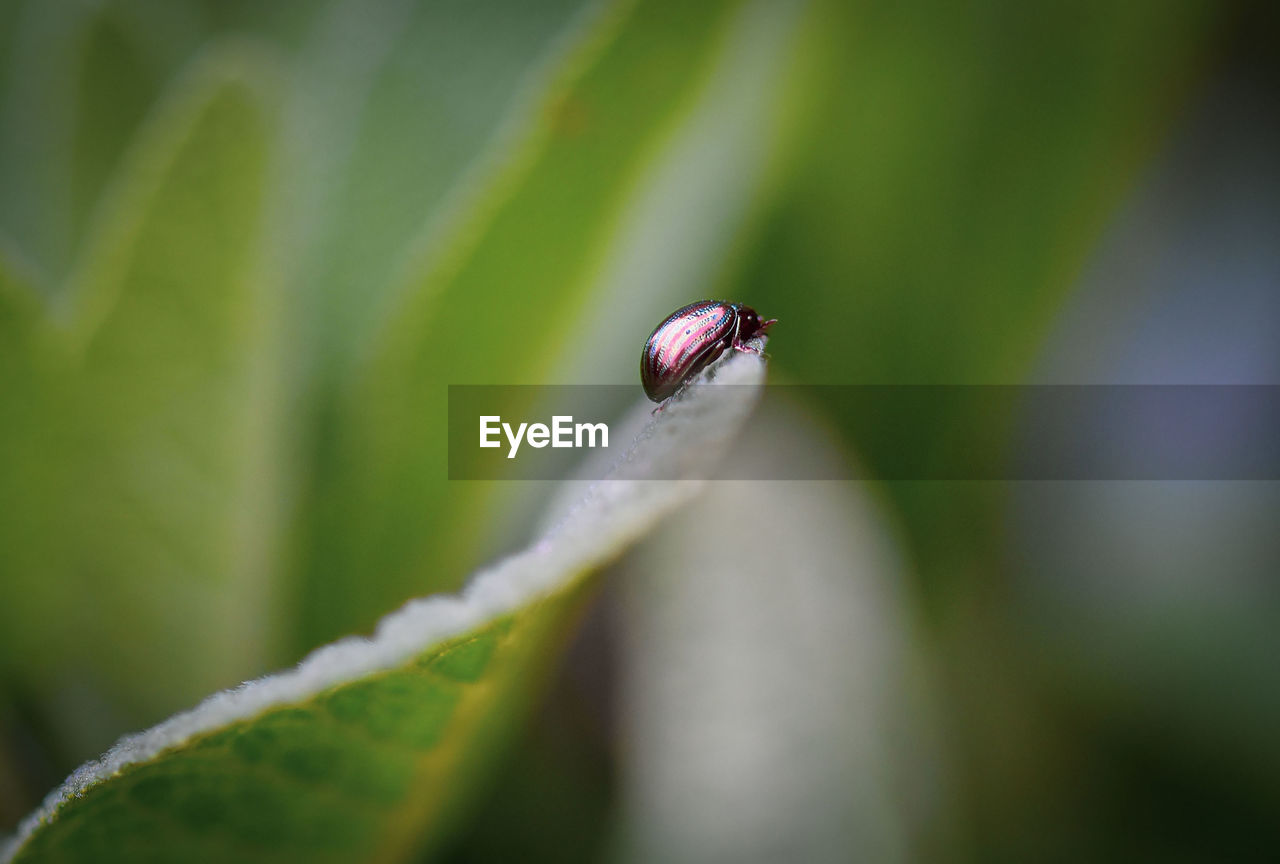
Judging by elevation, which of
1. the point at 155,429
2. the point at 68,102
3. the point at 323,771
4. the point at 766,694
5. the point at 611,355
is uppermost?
the point at 68,102

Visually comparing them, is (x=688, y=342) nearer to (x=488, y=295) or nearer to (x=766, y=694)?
(x=488, y=295)

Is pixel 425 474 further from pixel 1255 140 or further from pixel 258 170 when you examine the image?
pixel 1255 140

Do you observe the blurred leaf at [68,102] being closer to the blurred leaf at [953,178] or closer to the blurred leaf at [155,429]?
the blurred leaf at [155,429]

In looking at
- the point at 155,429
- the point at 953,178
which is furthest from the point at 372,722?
the point at 953,178

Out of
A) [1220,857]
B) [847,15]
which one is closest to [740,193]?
[847,15]

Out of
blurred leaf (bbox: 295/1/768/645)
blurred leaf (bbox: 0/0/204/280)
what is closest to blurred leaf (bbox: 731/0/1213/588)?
blurred leaf (bbox: 295/1/768/645)

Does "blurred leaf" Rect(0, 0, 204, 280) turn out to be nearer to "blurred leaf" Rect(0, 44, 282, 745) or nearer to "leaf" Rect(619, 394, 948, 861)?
"blurred leaf" Rect(0, 44, 282, 745)
